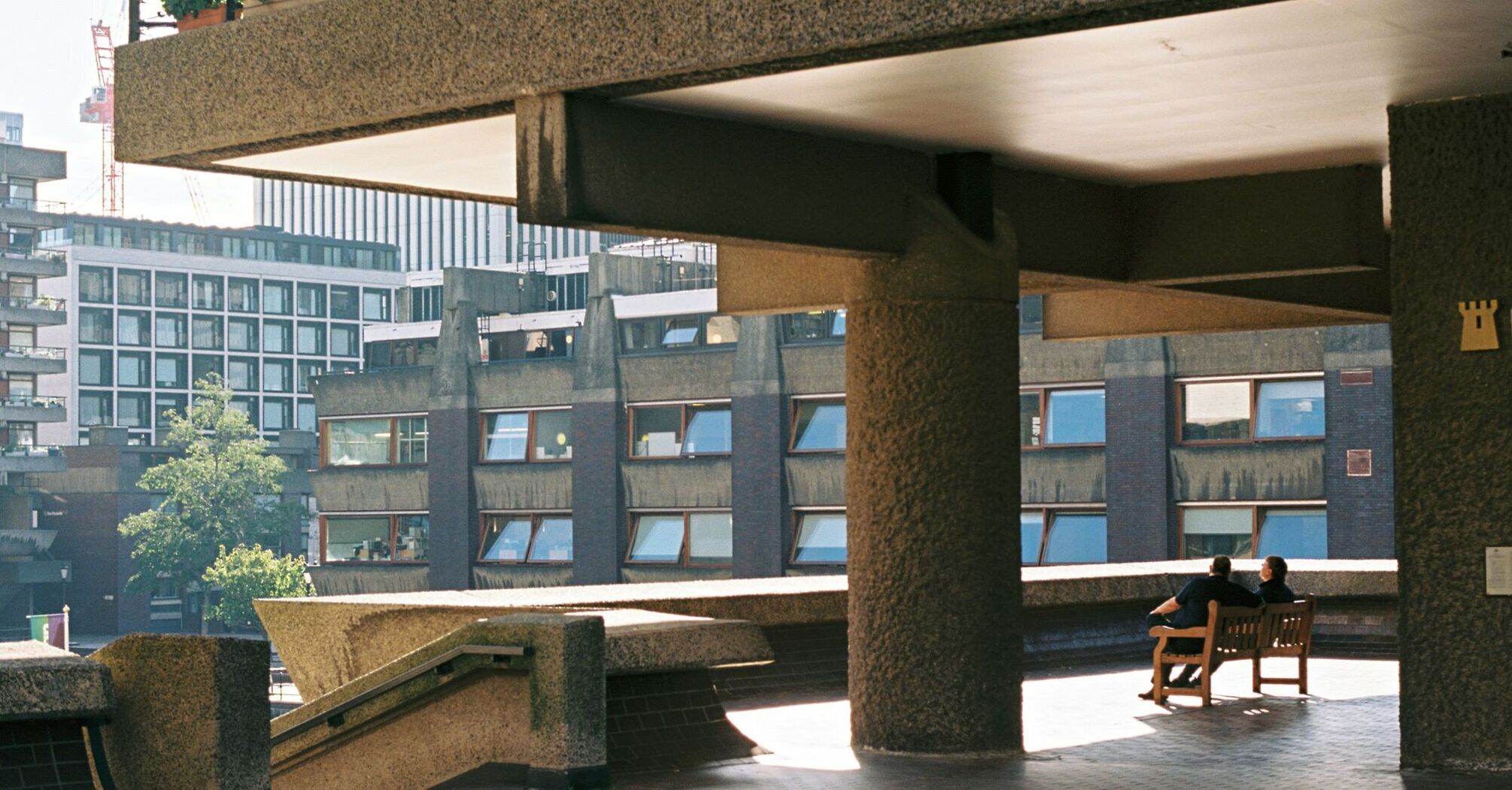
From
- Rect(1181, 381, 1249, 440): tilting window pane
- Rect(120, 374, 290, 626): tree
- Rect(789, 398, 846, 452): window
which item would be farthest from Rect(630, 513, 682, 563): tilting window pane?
Rect(120, 374, 290, 626): tree

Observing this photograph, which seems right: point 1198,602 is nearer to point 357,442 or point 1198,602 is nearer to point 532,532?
point 532,532

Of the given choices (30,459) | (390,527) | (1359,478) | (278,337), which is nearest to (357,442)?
(390,527)

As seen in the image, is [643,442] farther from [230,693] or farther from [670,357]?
[230,693]

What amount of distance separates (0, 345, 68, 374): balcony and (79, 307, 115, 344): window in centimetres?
1447

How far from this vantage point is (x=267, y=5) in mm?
11102

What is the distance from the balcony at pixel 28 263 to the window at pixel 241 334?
72.4 ft

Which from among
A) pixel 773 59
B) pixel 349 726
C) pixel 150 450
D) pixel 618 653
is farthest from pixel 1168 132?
pixel 150 450

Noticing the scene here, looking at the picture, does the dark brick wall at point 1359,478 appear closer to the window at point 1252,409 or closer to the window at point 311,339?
the window at point 1252,409

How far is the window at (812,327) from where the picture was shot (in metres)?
60.1

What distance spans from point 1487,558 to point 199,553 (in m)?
112

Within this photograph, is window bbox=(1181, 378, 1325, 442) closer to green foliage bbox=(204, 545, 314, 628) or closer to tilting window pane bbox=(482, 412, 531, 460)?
tilting window pane bbox=(482, 412, 531, 460)

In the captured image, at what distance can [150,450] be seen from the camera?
128 m

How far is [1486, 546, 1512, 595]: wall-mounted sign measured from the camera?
1047 cm

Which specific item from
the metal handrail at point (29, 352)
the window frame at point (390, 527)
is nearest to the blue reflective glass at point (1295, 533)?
the window frame at point (390, 527)
